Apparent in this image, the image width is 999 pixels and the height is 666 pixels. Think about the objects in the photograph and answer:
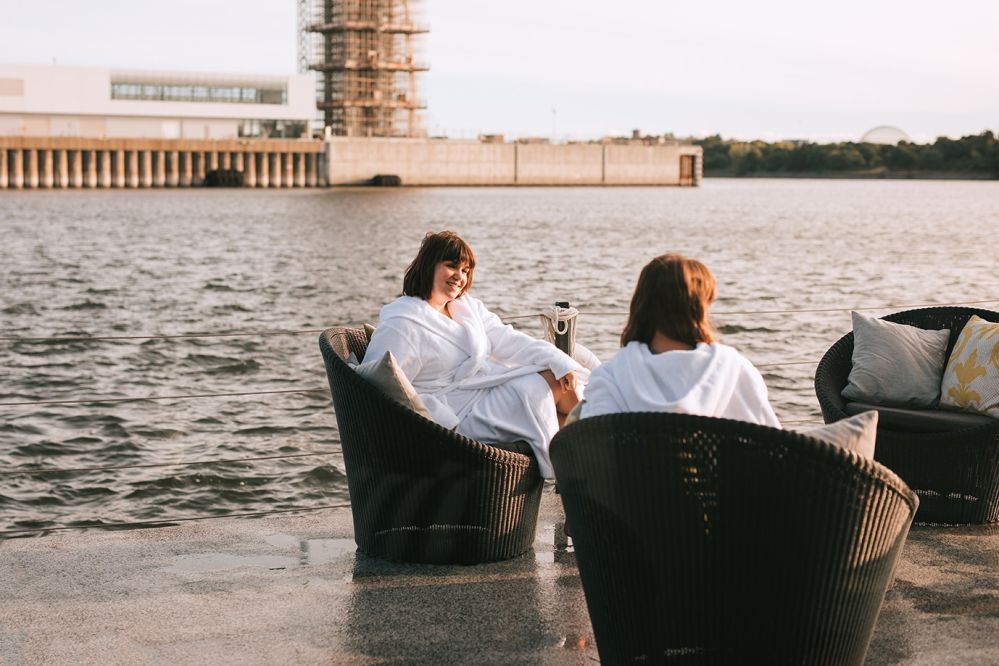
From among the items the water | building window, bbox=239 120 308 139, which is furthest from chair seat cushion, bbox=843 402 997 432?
building window, bbox=239 120 308 139

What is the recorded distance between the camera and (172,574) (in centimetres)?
453

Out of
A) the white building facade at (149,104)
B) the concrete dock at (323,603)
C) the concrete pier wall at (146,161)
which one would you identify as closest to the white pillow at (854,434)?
the concrete dock at (323,603)

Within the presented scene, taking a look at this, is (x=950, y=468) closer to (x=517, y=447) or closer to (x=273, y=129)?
(x=517, y=447)

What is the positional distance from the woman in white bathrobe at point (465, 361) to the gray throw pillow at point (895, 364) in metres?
1.46

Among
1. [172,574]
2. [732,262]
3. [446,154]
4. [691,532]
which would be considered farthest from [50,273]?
[446,154]

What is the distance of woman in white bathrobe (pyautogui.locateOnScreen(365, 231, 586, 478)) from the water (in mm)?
2607

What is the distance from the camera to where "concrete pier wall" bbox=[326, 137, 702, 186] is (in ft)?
302

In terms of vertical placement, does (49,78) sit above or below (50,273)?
above

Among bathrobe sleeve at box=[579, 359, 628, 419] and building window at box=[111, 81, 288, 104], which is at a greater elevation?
building window at box=[111, 81, 288, 104]

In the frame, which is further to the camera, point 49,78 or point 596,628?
point 49,78

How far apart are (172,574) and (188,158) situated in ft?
271

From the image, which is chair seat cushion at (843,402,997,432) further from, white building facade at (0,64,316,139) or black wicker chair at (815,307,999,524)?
white building facade at (0,64,316,139)

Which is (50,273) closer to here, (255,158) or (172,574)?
(172,574)

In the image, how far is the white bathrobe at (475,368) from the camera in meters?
4.67
